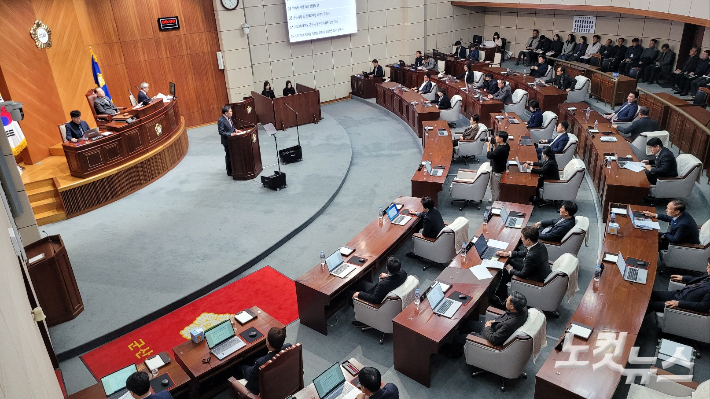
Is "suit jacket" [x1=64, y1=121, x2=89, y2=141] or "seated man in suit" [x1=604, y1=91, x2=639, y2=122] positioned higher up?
"suit jacket" [x1=64, y1=121, x2=89, y2=141]

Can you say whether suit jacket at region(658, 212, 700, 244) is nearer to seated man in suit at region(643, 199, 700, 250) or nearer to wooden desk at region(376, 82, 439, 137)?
seated man in suit at region(643, 199, 700, 250)

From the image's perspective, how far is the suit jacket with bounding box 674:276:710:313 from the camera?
504 centimetres

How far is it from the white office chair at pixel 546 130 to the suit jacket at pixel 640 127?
55.9 inches

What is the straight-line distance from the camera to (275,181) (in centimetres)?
969

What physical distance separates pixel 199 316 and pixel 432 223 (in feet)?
10.9

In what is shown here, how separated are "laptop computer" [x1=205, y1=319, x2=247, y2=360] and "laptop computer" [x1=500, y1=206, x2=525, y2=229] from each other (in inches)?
156

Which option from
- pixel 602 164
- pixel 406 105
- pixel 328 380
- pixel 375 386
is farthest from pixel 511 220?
pixel 406 105

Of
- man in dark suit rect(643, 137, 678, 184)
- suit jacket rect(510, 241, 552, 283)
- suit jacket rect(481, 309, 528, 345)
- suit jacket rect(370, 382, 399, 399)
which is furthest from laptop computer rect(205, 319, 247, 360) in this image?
man in dark suit rect(643, 137, 678, 184)

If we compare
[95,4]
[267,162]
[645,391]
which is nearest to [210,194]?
[267,162]

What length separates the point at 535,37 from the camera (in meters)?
18.4

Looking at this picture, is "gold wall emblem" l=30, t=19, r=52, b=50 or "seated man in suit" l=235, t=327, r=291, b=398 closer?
"seated man in suit" l=235, t=327, r=291, b=398

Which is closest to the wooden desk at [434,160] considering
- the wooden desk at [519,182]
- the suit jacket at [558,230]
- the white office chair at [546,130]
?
the wooden desk at [519,182]

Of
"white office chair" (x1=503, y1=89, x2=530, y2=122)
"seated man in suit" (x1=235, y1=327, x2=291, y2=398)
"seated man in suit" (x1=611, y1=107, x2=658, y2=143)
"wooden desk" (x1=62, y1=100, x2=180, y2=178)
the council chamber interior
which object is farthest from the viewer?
"white office chair" (x1=503, y1=89, x2=530, y2=122)

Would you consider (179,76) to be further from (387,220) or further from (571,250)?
(571,250)
